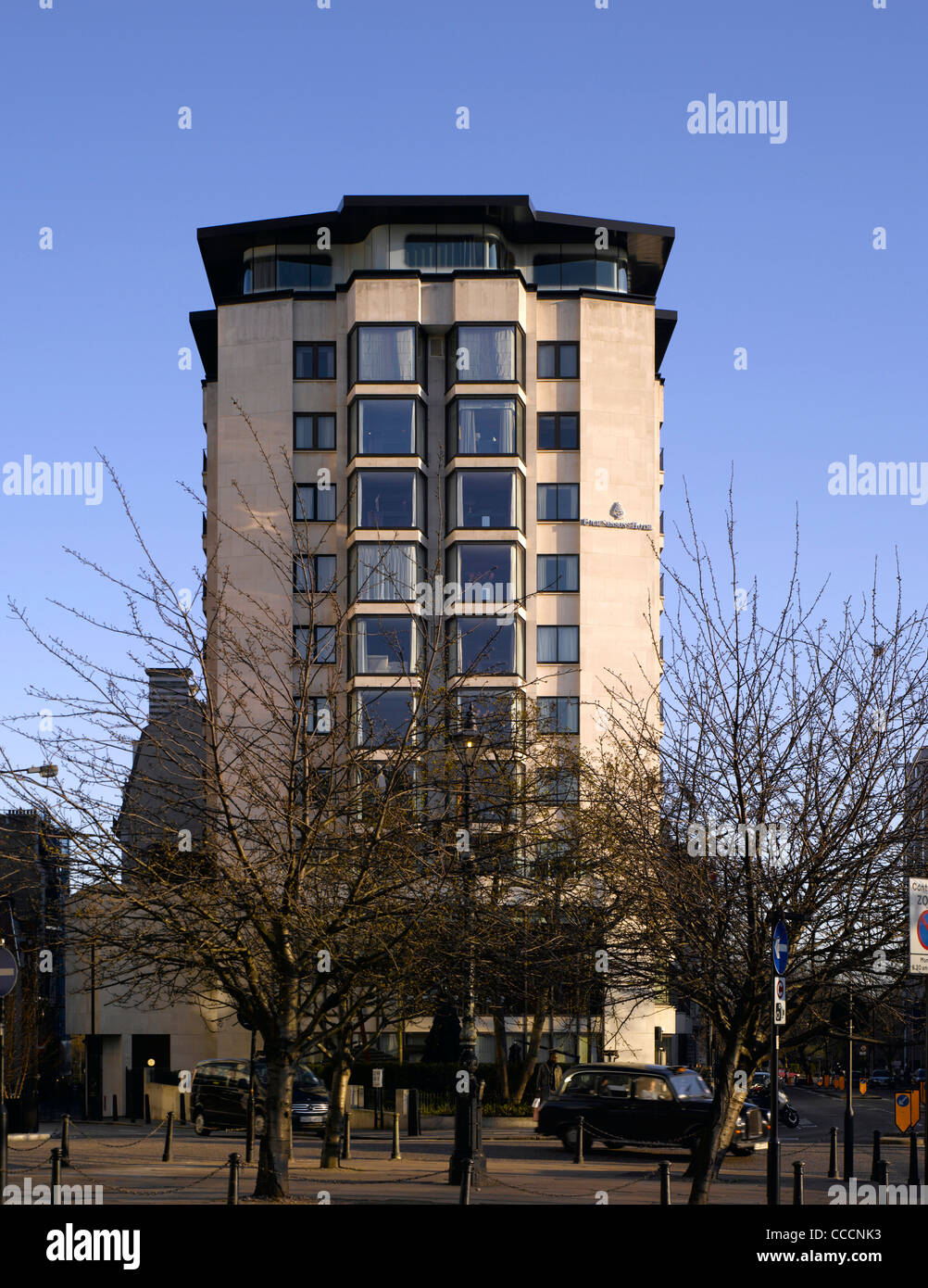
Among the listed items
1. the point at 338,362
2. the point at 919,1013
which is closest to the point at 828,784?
the point at 919,1013

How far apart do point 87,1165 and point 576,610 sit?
106ft

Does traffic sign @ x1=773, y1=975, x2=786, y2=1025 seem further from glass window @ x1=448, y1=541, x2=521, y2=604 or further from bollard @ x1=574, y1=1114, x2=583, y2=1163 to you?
glass window @ x1=448, y1=541, x2=521, y2=604

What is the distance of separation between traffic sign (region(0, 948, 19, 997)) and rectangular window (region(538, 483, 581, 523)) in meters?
39.4

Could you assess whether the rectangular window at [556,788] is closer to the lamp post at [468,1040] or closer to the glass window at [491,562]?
the lamp post at [468,1040]

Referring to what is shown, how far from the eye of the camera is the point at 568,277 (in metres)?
57.3

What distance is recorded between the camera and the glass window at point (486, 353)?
54.0m

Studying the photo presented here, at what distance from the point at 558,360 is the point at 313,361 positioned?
28.4 feet

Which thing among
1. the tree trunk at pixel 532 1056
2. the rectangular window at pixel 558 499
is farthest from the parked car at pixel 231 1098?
the rectangular window at pixel 558 499

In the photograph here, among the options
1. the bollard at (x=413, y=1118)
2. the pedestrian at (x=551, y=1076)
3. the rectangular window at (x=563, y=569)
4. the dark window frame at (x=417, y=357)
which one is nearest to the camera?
the bollard at (x=413, y=1118)

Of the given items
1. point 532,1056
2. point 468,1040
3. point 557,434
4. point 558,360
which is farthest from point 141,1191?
point 558,360

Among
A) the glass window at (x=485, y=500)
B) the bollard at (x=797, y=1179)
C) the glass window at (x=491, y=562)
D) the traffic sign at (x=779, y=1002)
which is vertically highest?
the glass window at (x=485, y=500)

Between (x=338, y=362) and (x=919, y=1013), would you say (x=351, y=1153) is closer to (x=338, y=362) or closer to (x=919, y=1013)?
(x=919, y=1013)

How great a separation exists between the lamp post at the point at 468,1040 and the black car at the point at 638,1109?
6.53 m

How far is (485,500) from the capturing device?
176ft
